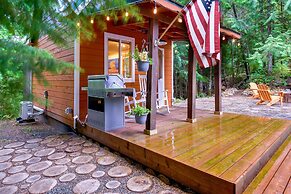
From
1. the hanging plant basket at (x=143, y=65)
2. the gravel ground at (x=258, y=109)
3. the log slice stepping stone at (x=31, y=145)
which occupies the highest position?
the hanging plant basket at (x=143, y=65)

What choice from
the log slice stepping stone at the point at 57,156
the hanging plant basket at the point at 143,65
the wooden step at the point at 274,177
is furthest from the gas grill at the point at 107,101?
the wooden step at the point at 274,177

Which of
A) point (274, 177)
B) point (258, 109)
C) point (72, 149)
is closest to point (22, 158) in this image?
point (72, 149)

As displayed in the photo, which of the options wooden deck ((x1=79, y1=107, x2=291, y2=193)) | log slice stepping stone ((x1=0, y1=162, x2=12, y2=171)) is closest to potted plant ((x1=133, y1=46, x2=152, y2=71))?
wooden deck ((x1=79, y1=107, x2=291, y2=193))

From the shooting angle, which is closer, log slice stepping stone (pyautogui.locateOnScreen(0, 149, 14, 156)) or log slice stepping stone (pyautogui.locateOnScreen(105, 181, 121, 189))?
log slice stepping stone (pyautogui.locateOnScreen(105, 181, 121, 189))

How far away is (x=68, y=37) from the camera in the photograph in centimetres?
99

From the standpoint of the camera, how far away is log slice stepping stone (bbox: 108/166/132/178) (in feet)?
9.29

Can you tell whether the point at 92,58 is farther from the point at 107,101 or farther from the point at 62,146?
the point at 62,146

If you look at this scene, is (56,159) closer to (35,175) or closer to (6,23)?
(35,175)

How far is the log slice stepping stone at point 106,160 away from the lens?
323cm

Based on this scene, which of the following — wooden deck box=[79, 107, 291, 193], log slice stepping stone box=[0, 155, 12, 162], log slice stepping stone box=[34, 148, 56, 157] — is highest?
wooden deck box=[79, 107, 291, 193]

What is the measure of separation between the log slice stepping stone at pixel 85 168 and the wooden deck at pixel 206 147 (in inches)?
23.5

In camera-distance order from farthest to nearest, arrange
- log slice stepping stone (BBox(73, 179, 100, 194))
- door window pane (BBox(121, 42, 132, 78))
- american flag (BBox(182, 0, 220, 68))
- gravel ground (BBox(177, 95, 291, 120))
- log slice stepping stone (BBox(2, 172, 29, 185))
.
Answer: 1. gravel ground (BBox(177, 95, 291, 120))
2. door window pane (BBox(121, 42, 132, 78))
3. american flag (BBox(182, 0, 220, 68))
4. log slice stepping stone (BBox(2, 172, 29, 185))
5. log slice stepping stone (BBox(73, 179, 100, 194))

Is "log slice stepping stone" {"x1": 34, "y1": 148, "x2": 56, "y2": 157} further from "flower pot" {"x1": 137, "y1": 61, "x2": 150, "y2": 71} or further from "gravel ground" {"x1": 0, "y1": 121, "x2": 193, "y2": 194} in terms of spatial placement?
"flower pot" {"x1": 137, "y1": 61, "x2": 150, "y2": 71}

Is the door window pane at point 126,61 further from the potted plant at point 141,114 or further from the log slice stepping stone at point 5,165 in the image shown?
the log slice stepping stone at point 5,165
